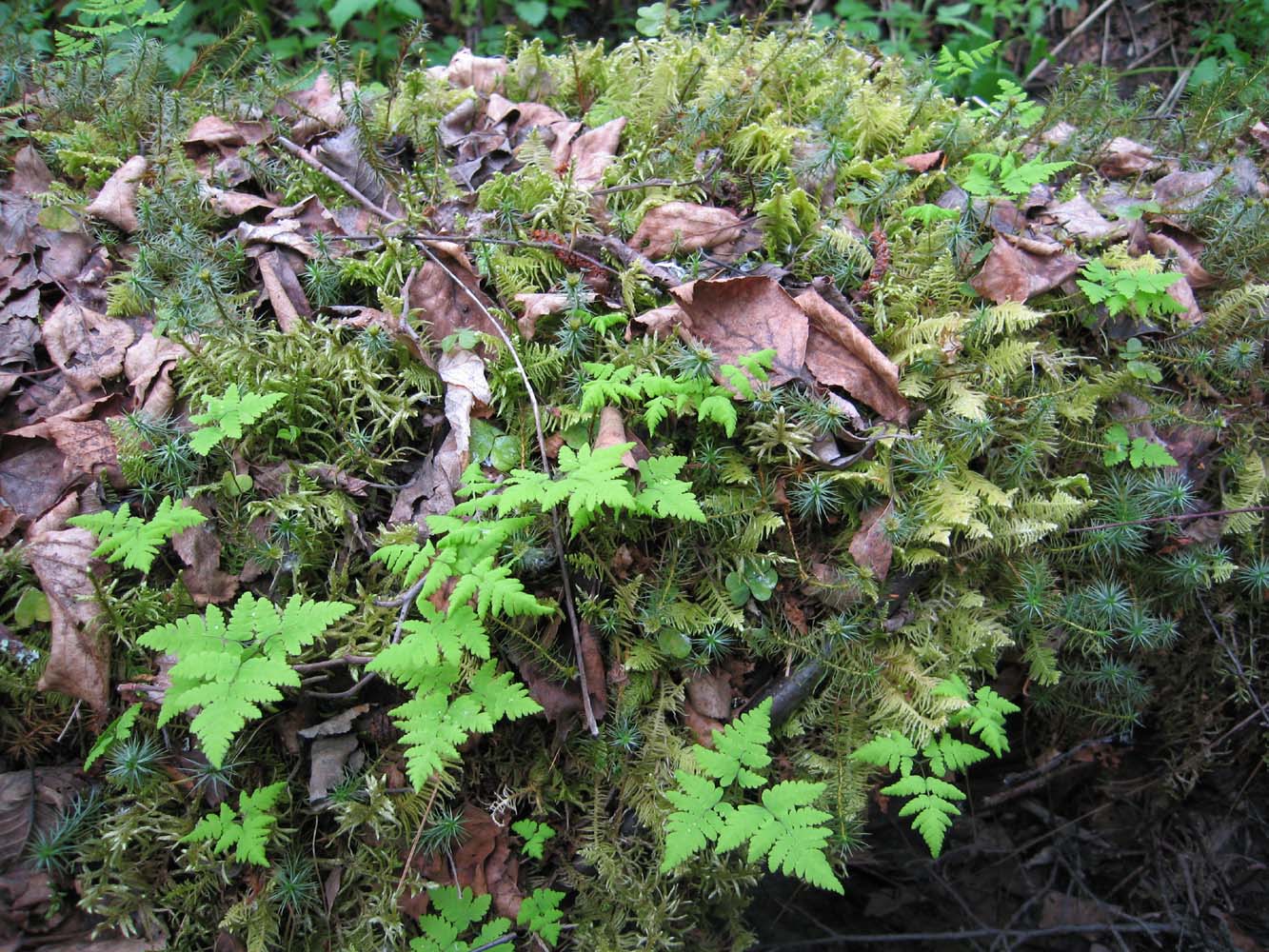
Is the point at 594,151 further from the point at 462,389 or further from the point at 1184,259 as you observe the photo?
the point at 1184,259

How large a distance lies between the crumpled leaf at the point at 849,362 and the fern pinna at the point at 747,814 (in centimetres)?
117

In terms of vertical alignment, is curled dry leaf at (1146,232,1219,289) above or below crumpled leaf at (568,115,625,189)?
below

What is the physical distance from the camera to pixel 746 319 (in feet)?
9.37

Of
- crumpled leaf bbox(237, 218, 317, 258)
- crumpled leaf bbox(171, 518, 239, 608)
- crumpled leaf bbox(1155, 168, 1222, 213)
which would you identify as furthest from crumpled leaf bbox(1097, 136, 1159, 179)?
crumpled leaf bbox(171, 518, 239, 608)

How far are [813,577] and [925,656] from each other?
0.47 metres

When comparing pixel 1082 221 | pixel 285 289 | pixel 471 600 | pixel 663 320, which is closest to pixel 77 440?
A: pixel 285 289

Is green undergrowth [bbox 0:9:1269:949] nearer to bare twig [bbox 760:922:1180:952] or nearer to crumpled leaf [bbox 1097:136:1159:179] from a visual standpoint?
crumpled leaf [bbox 1097:136:1159:179]

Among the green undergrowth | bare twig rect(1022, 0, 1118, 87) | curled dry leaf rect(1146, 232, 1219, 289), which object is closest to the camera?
the green undergrowth

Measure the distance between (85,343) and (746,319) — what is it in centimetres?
254

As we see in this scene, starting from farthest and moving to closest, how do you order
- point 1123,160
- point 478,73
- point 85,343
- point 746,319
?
point 478,73 → point 1123,160 → point 85,343 → point 746,319

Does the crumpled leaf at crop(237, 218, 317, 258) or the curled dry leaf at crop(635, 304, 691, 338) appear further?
the crumpled leaf at crop(237, 218, 317, 258)

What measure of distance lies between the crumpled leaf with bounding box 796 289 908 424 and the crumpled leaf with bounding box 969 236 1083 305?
0.60 metres

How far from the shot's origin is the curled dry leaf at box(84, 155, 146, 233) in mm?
3188

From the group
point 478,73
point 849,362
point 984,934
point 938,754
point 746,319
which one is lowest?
point 984,934
